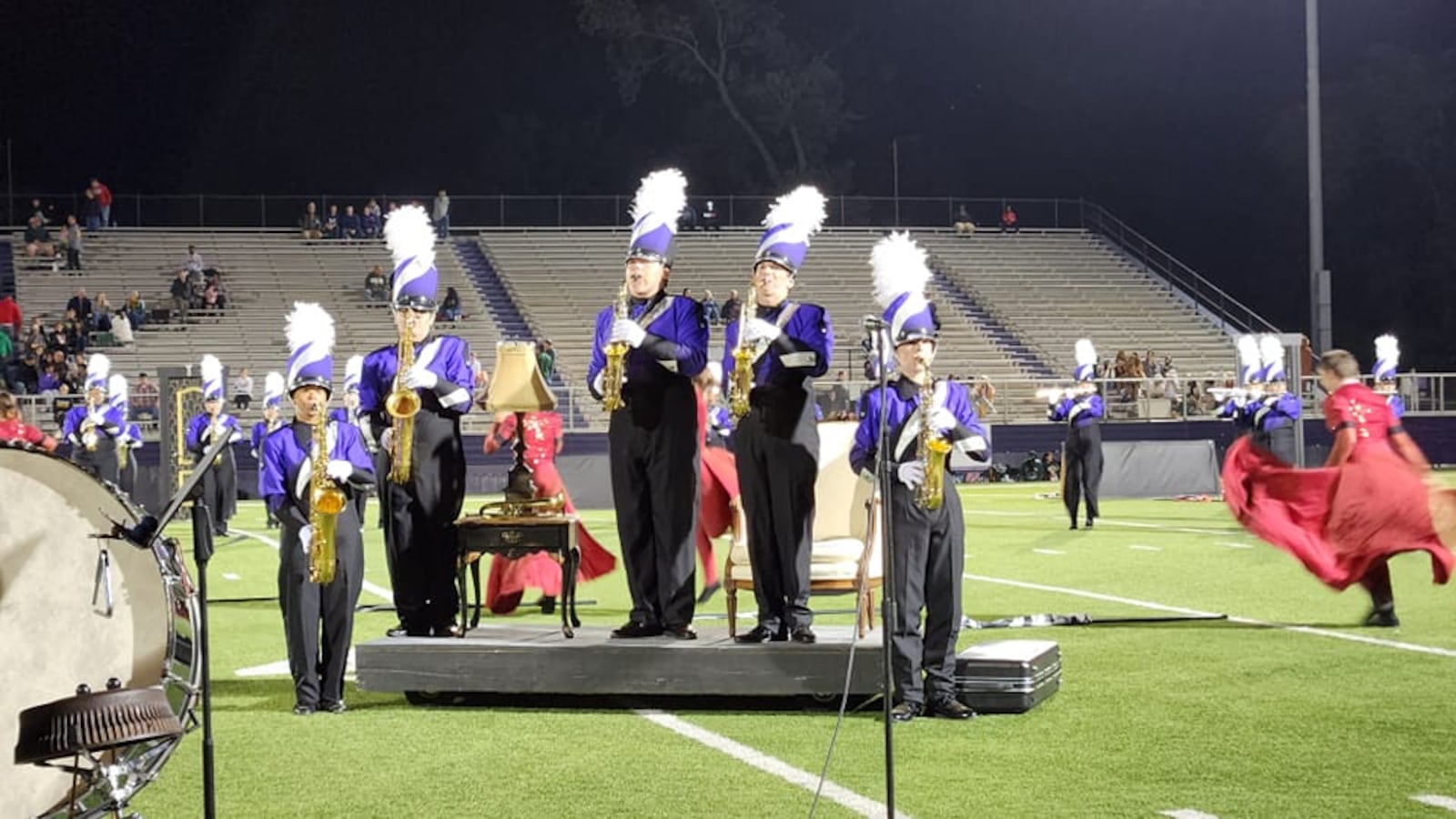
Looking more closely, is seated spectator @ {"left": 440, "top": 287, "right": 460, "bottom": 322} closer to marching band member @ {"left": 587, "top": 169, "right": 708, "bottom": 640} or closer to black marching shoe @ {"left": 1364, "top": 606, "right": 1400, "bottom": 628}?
black marching shoe @ {"left": 1364, "top": 606, "right": 1400, "bottom": 628}

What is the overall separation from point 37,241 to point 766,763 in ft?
109

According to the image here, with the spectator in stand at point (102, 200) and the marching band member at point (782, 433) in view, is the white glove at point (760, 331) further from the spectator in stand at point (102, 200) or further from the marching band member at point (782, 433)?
the spectator in stand at point (102, 200)

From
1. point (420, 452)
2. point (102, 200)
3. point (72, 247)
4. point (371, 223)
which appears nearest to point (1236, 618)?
point (420, 452)

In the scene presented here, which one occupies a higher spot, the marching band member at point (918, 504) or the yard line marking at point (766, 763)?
the marching band member at point (918, 504)

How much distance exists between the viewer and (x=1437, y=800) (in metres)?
6.29

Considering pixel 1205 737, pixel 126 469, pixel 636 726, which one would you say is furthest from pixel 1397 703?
pixel 126 469

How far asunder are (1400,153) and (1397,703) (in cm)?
4634

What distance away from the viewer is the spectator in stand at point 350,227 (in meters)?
40.8

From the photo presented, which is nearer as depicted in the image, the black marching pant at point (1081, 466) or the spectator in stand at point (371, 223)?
the black marching pant at point (1081, 466)

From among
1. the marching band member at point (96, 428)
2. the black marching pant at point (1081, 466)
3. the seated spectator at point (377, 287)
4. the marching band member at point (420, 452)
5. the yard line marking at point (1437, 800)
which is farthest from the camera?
the seated spectator at point (377, 287)

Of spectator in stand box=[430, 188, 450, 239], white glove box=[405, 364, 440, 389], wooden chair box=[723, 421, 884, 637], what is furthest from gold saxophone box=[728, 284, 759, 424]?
spectator in stand box=[430, 188, 450, 239]

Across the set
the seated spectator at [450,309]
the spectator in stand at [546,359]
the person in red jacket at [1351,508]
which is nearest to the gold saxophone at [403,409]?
the person in red jacket at [1351,508]

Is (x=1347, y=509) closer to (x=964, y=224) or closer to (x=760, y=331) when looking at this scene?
(x=760, y=331)

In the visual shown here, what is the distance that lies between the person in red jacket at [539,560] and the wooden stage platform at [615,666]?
3085 millimetres
